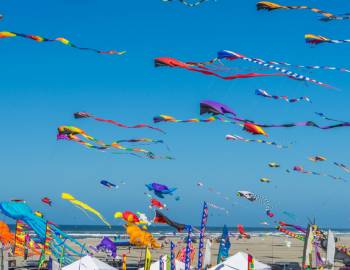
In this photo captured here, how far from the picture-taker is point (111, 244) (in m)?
34.5

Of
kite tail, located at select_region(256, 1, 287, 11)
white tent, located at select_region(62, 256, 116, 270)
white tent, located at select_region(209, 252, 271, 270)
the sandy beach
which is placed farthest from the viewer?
the sandy beach

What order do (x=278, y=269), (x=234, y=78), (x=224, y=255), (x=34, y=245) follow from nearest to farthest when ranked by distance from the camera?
(x=234, y=78), (x=224, y=255), (x=278, y=269), (x=34, y=245)

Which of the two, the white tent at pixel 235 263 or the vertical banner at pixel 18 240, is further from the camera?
the vertical banner at pixel 18 240

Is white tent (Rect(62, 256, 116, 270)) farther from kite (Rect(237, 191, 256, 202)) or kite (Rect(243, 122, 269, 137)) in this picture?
kite (Rect(237, 191, 256, 202))

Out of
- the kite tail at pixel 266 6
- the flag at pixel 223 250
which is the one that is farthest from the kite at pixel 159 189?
the kite tail at pixel 266 6

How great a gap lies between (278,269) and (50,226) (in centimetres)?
1024

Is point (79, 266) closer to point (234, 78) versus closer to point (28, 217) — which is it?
point (28, 217)

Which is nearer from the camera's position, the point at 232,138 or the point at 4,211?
the point at 232,138

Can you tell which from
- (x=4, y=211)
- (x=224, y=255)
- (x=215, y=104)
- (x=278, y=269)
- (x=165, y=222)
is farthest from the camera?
(x=278, y=269)

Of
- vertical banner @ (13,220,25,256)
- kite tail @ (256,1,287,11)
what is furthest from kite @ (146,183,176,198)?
kite tail @ (256,1,287,11)

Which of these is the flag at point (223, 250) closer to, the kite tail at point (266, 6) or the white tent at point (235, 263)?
the white tent at point (235, 263)

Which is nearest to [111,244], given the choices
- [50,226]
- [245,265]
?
[50,226]

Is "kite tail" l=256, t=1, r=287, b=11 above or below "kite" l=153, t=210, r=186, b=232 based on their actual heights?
above

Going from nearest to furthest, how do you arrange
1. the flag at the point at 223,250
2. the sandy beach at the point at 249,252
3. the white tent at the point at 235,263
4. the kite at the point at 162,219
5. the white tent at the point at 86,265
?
the kite at the point at 162,219 → the white tent at the point at 235,263 → the white tent at the point at 86,265 → the flag at the point at 223,250 → the sandy beach at the point at 249,252
